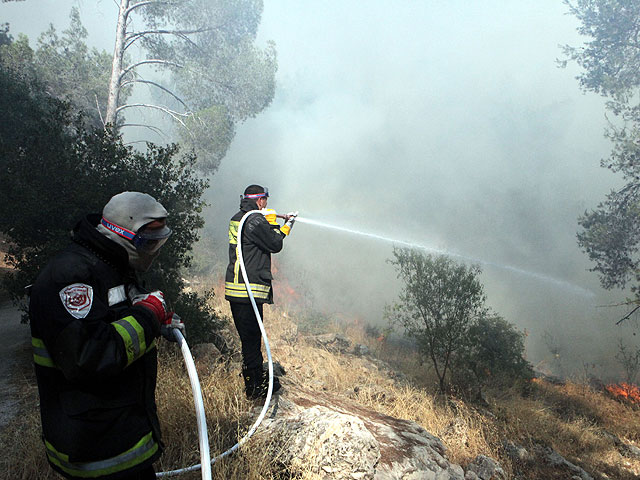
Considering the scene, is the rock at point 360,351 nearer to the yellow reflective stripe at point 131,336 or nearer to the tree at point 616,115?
the tree at point 616,115

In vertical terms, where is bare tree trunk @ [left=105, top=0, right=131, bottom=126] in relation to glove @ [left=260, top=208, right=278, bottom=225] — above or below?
above

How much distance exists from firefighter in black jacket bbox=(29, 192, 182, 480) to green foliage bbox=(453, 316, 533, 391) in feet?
27.6

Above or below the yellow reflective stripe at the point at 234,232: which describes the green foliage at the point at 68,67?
above

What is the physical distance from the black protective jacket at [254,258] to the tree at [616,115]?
35.0 ft

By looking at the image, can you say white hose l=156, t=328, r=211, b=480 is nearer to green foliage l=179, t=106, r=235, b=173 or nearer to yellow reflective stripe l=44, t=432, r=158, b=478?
yellow reflective stripe l=44, t=432, r=158, b=478

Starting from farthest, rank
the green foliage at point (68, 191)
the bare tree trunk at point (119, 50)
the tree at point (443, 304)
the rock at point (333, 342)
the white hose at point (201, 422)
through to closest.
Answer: the bare tree trunk at point (119, 50) → the rock at point (333, 342) → the tree at point (443, 304) → the green foliage at point (68, 191) → the white hose at point (201, 422)

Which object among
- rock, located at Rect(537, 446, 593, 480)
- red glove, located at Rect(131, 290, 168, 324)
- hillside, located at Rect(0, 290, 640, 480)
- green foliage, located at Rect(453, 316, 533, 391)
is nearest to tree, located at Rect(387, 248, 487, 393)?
green foliage, located at Rect(453, 316, 533, 391)

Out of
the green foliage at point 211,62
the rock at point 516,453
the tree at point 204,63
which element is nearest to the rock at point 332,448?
the rock at point 516,453

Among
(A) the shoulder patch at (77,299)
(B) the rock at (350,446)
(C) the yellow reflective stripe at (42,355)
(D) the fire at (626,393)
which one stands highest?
(A) the shoulder patch at (77,299)

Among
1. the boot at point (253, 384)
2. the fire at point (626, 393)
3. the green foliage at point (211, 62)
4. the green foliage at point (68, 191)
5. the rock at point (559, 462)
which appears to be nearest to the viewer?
the boot at point (253, 384)

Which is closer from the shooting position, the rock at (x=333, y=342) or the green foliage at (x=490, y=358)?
the green foliage at (x=490, y=358)

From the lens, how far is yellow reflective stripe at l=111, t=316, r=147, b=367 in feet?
5.12

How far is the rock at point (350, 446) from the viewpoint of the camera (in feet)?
9.52

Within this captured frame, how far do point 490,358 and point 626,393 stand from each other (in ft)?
12.3
